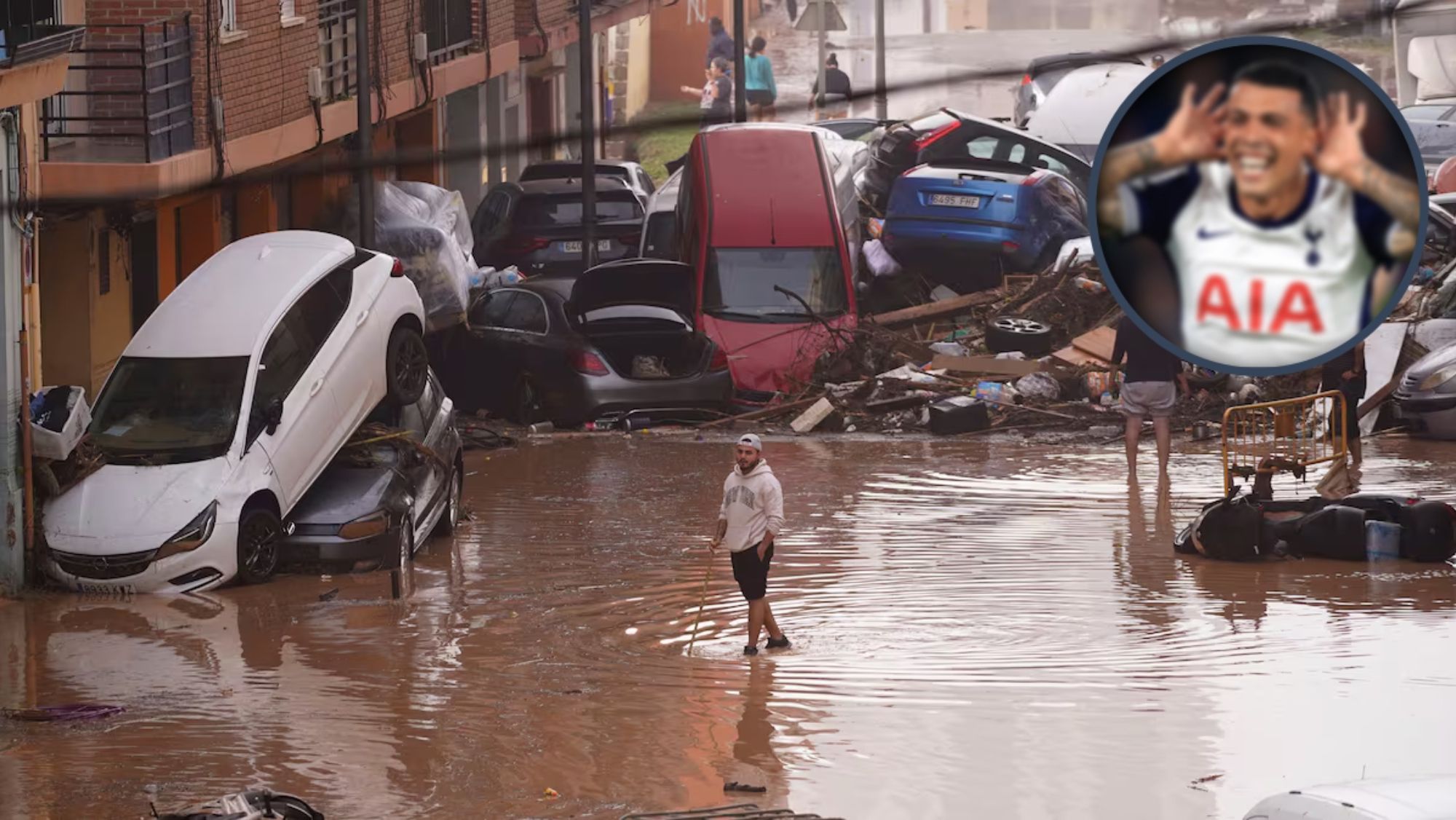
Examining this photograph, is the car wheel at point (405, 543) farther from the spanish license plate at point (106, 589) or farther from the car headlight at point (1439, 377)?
the car headlight at point (1439, 377)

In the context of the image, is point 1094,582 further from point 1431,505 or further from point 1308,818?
point 1308,818

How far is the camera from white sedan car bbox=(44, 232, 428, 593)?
14352 mm

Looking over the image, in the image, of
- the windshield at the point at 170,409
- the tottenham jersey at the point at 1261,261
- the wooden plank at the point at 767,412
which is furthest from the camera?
the wooden plank at the point at 767,412

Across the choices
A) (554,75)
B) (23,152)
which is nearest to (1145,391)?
(23,152)

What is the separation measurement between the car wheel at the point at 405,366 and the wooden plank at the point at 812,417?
20.2ft

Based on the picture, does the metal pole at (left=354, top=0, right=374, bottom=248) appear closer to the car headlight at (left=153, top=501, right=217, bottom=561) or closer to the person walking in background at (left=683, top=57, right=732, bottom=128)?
the car headlight at (left=153, top=501, right=217, bottom=561)

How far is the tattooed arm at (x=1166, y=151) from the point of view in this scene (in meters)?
4.05

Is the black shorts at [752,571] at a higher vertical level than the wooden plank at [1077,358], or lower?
lower

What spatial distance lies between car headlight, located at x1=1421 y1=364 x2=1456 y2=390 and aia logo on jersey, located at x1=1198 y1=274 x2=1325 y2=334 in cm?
1713

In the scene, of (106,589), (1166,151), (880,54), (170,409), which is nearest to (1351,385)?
(170,409)

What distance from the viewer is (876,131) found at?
1258 inches

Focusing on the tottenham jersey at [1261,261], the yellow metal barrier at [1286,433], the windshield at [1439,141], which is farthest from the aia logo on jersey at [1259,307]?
the windshield at [1439,141]

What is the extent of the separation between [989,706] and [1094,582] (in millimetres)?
3638

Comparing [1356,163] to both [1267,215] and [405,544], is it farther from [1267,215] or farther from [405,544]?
[405,544]
